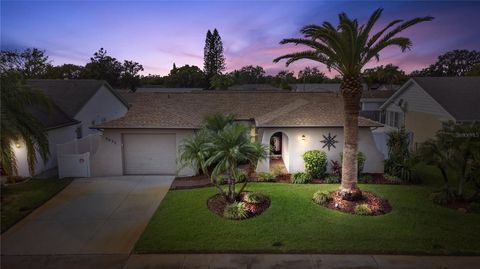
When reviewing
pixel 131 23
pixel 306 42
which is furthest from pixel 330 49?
pixel 131 23

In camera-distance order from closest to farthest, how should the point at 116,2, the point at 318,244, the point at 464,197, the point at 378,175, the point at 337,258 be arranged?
the point at 337,258 < the point at 318,244 < the point at 464,197 < the point at 116,2 < the point at 378,175

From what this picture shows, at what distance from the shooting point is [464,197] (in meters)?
11.7

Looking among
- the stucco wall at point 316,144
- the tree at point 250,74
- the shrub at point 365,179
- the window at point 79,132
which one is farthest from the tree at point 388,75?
the window at point 79,132

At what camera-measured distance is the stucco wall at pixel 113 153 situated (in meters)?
15.7

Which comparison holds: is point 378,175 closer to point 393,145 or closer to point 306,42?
point 393,145

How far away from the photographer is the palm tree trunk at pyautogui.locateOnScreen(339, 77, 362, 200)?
452 inches

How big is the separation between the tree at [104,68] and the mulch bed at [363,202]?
173ft

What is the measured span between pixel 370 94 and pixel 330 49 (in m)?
25.8

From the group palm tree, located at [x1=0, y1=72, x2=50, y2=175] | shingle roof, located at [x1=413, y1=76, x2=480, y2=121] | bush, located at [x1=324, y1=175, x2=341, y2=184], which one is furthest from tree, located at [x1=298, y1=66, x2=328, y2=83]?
palm tree, located at [x1=0, y1=72, x2=50, y2=175]

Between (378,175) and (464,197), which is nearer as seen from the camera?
(464,197)

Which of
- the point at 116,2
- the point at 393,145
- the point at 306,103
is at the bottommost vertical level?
the point at 393,145

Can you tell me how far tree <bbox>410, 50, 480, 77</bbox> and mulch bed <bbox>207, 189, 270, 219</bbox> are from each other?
76.1 m

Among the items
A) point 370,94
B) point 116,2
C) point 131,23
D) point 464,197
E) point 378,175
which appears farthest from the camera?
point 370,94

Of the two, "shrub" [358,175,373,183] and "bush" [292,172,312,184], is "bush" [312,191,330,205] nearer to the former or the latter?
"bush" [292,172,312,184]
